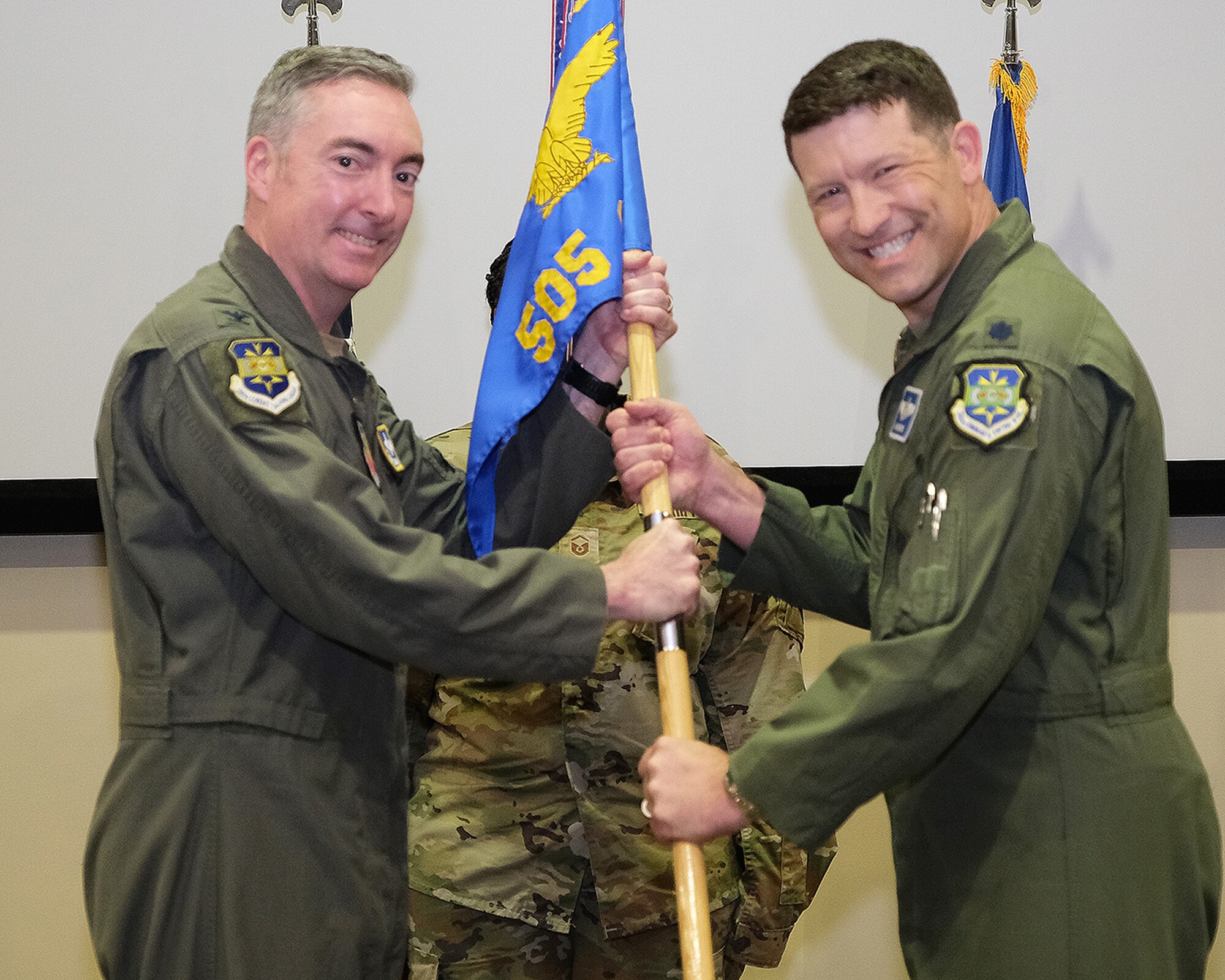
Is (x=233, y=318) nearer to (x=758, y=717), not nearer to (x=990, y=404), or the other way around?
(x=990, y=404)

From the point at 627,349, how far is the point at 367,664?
0.66 meters

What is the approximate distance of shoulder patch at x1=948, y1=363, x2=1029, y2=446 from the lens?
1.53m

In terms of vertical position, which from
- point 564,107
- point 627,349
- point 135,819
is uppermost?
point 564,107

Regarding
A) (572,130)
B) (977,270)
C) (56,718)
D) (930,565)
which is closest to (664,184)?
(572,130)

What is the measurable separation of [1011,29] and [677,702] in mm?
2020

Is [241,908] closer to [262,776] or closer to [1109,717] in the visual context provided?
[262,776]

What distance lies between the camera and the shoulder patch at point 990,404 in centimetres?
153

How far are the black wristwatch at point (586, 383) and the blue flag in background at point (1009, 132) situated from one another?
1.26 meters

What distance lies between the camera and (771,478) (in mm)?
3205

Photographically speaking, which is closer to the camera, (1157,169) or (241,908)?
(241,908)

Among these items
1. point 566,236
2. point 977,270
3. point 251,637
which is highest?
point 566,236

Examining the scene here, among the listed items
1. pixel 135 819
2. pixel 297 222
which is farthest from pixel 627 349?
pixel 135 819

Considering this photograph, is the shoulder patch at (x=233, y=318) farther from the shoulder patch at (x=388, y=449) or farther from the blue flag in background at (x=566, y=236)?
the blue flag in background at (x=566, y=236)

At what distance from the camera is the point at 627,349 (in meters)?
2.09
